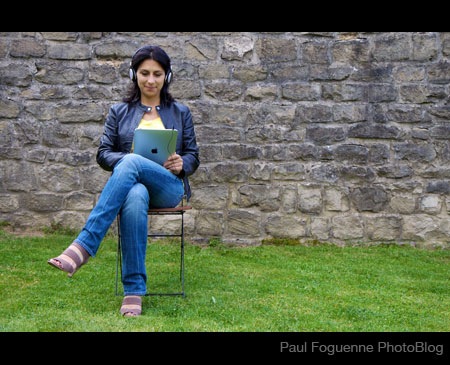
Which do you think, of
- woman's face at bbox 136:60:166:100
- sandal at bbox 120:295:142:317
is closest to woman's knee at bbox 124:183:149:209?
sandal at bbox 120:295:142:317

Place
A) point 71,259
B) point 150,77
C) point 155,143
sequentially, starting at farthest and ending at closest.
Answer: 1. point 150,77
2. point 155,143
3. point 71,259

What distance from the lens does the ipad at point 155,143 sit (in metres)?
3.77

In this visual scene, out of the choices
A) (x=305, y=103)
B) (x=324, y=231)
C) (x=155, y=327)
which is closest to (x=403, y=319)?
(x=155, y=327)

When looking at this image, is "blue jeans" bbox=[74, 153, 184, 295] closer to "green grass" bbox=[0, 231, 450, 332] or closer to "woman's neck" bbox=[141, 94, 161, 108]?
"green grass" bbox=[0, 231, 450, 332]

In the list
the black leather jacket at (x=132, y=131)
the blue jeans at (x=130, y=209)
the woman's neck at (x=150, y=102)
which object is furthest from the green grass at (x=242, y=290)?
the woman's neck at (x=150, y=102)

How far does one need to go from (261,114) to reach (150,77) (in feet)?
6.47

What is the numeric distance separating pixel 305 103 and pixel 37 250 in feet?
8.68

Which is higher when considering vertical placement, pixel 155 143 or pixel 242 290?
pixel 155 143

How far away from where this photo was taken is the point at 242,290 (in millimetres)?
4277

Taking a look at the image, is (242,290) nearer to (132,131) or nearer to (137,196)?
(137,196)

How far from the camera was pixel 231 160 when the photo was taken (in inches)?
232

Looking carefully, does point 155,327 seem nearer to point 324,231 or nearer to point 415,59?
point 324,231

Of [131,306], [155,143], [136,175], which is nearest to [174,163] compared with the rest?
[155,143]

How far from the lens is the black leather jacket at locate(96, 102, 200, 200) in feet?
13.4
